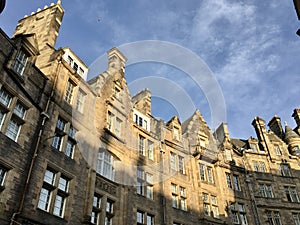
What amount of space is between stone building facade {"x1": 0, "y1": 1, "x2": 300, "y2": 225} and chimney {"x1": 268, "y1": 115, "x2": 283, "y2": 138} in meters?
2.82

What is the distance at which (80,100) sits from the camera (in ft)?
65.9

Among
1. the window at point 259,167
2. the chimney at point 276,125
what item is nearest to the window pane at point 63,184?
the window at point 259,167

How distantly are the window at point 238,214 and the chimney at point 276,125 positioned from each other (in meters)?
14.9

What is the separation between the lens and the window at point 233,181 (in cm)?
2906

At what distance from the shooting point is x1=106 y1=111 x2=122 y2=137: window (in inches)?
845

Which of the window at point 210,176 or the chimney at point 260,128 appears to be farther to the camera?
the chimney at point 260,128

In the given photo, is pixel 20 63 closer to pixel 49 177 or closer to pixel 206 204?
pixel 49 177

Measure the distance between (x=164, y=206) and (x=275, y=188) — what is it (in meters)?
14.6

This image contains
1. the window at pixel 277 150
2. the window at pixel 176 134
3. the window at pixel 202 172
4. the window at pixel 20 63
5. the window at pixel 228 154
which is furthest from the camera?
the window at pixel 277 150

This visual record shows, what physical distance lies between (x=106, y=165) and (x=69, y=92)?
17.7ft

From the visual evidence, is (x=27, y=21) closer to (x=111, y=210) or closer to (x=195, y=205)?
(x=111, y=210)

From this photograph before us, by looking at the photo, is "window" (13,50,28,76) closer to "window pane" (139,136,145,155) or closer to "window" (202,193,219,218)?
"window pane" (139,136,145,155)

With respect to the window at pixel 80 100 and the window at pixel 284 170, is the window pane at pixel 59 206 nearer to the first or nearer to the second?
the window at pixel 80 100

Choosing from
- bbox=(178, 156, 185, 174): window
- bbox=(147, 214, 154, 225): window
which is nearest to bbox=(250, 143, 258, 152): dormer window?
bbox=(178, 156, 185, 174): window
